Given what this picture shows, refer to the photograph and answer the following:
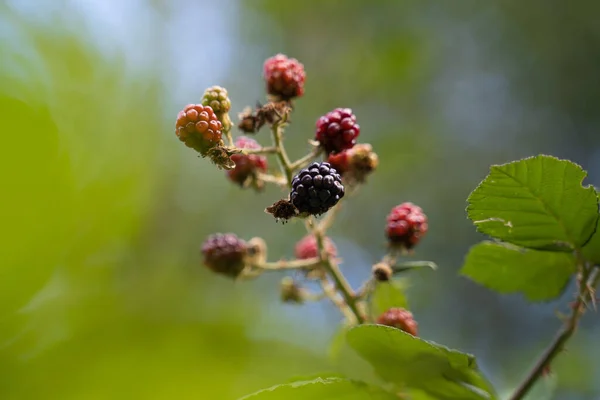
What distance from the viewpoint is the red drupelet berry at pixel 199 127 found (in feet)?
4.66

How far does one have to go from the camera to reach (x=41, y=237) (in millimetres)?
3461

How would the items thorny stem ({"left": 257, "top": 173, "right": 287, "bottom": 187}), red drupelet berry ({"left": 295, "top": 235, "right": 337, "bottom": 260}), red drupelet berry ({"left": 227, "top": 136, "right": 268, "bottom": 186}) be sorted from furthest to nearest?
red drupelet berry ({"left": 295, "top": 235, "right": 337, "bottom": 260}), red drupelet berry ({"left": 227, "top": 136, "right": 268, "bottom": 186}), thorny stem ({"left": 257, "top": 173, "right": 287, "bottom": 187})

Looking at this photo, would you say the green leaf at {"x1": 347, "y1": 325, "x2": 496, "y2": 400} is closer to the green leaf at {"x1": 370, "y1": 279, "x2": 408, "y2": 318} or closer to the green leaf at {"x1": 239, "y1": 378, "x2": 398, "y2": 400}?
the green leaf at {"x1": 239, "y1": 378, "x2": 398, "y2": 400}

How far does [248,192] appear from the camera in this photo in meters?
5.43

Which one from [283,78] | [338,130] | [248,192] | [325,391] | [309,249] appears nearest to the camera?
[325,391]

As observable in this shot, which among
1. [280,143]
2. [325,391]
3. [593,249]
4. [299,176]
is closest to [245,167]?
[280,143]

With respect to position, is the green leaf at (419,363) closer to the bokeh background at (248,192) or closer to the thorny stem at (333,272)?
the thorny stem at (333,272)

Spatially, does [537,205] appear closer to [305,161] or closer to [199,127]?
[305,161]

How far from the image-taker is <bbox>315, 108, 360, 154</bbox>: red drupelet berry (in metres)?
1.58

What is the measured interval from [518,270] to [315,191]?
80 cm

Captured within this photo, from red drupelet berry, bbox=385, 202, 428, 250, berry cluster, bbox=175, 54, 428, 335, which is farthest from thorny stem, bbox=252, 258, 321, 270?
red drupelet berry, bbox=385, 202, 428, 250

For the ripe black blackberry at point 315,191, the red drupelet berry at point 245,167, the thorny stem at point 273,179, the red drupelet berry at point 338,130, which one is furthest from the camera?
the red drupelet berry at point 245,167

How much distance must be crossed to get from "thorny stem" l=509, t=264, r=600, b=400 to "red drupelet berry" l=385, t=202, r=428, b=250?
445mm

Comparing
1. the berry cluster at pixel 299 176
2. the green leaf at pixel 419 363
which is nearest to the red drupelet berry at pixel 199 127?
the berry cluster at pixel 299 176
